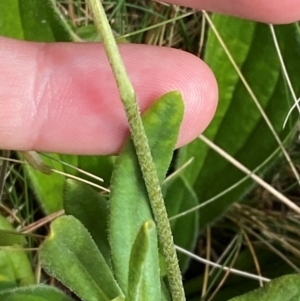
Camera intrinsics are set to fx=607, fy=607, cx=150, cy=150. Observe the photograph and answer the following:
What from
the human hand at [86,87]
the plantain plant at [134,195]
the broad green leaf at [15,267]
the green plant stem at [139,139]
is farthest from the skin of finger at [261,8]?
the broad green leaf at [15,267]

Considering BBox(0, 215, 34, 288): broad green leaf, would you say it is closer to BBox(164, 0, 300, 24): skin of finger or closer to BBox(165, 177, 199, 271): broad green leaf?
BBox(165, 177, 199, 271): broad green leaf

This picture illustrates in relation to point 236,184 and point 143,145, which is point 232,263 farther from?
point 143,145

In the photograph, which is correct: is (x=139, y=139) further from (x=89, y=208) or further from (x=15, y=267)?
(x=15, y=267)

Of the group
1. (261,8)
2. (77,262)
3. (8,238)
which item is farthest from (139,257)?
(261,8)

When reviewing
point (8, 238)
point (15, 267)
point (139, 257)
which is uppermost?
point (139, 257)

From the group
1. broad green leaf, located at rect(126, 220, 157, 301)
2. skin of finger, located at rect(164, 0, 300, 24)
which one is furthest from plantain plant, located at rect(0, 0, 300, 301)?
skin of finger, located at rect(164, 0, 300, 24)

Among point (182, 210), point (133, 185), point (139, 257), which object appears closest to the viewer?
point (139, 257)
